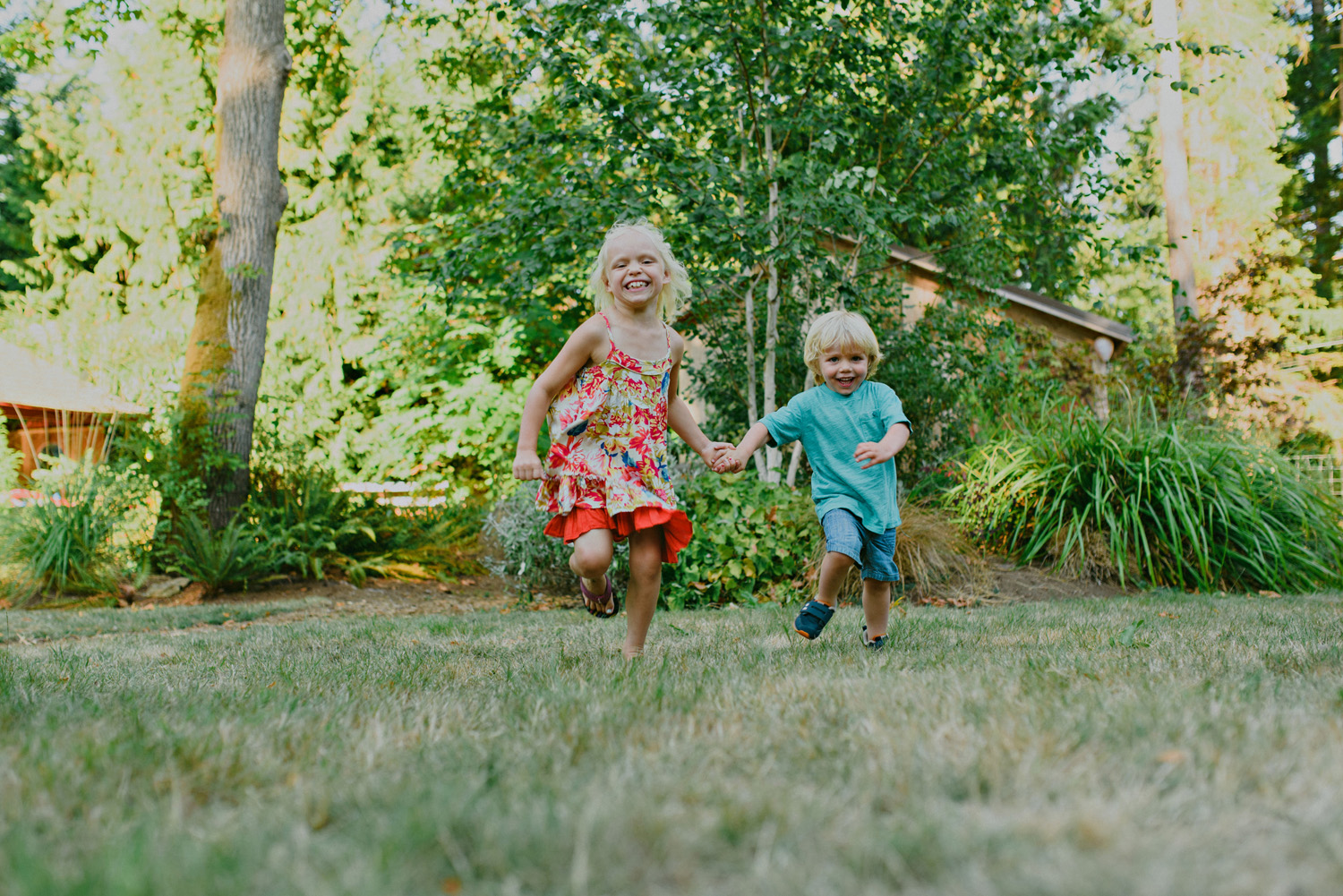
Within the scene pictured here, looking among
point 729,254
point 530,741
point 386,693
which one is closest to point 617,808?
point 530,741

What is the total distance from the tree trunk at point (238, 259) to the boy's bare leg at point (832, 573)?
239 inches

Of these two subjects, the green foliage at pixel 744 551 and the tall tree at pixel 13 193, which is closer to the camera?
the green foliage at pixel 744 551

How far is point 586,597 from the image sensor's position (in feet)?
13.2

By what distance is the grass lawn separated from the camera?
134cm

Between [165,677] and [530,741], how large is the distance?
6.44ft

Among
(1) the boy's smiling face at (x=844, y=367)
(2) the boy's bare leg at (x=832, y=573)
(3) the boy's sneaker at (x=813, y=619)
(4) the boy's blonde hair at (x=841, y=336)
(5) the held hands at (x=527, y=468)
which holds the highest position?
(4) the boy's blonde hair at (x=841, y=336)

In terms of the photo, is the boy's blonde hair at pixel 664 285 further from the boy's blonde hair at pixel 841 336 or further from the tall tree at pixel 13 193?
the tall tree at pixel 13 193

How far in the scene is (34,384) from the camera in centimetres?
1572

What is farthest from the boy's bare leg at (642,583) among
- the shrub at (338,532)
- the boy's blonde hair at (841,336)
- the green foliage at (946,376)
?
the shrub at (338,532)

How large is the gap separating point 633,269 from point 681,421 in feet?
2.32

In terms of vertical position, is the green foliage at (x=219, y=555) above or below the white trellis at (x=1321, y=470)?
below

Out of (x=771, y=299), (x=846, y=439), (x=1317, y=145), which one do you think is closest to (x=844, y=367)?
(x=846, y=439)

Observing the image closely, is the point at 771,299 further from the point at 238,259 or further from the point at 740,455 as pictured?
the point at 238,259

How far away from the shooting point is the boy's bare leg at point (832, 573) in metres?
3.85
